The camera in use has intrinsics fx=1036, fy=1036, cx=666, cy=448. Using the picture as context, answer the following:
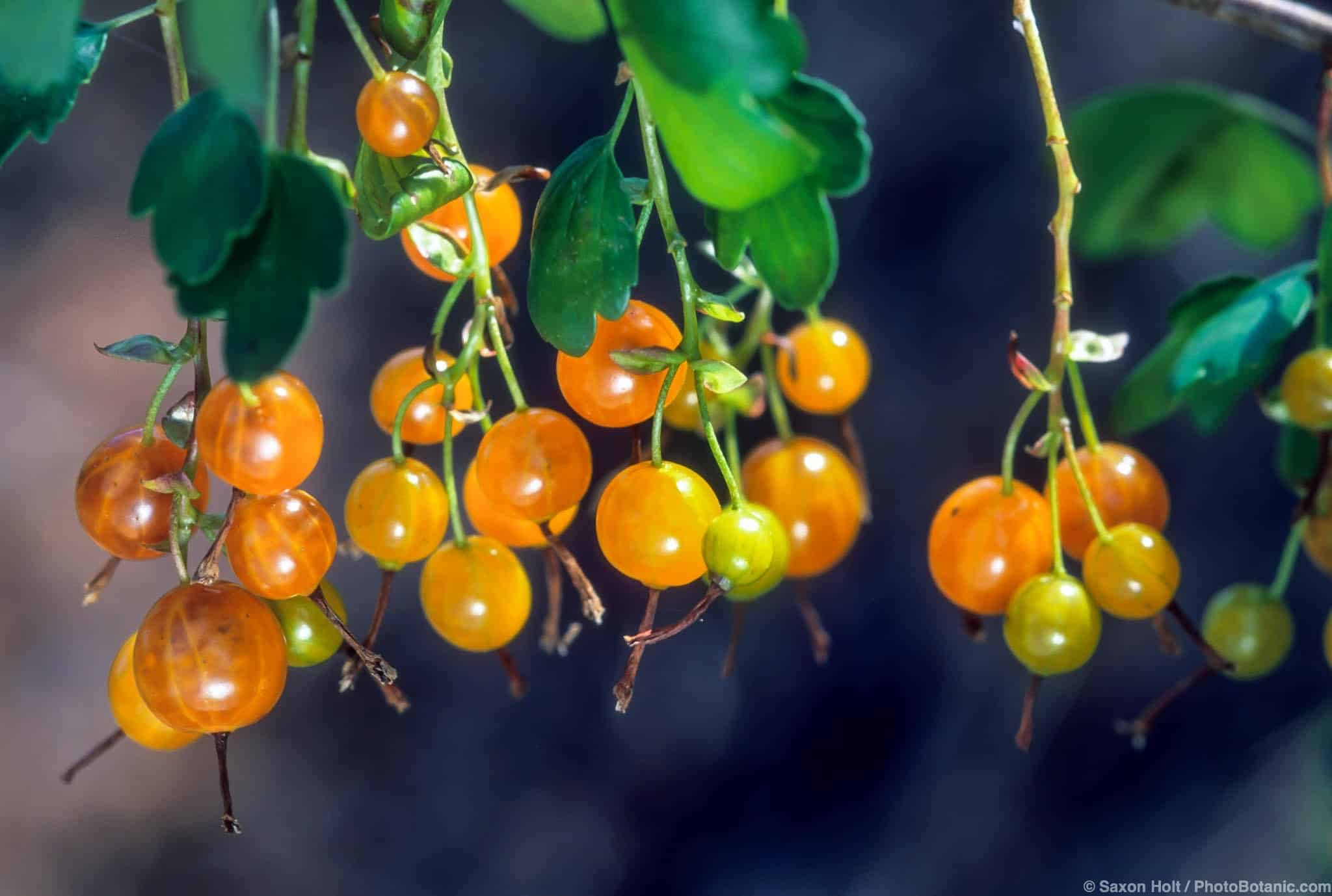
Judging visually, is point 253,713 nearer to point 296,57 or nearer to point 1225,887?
point 296,57

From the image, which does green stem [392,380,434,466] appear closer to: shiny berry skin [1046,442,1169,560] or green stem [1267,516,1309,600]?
shiny berry skin [1046,442,1169,560]

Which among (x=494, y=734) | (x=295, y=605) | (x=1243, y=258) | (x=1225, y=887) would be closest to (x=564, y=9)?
(x=295, y=605)

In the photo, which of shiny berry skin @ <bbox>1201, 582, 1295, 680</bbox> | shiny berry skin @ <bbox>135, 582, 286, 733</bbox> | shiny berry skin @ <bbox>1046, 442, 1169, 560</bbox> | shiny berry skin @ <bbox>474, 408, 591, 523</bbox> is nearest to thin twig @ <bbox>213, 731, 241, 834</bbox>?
shiny berry skin @ <bbox>135, 582, 286, 733</bbox>

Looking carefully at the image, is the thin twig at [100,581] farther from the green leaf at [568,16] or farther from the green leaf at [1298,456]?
the green leaf at [1298,456]

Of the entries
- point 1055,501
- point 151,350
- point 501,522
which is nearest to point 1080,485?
point 1055,501

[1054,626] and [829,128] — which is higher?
[829,128]

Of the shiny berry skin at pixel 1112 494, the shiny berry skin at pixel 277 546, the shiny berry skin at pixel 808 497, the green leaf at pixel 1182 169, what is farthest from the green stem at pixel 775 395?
the green leaf at pixel 1182 169

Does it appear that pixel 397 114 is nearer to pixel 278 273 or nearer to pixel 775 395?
pixel 278 273
